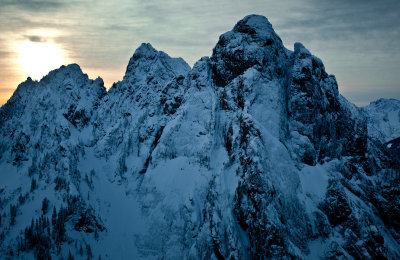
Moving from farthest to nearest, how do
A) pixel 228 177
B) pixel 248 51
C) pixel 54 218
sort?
pixel 248 51
pixel 54 218
pixel 228 177

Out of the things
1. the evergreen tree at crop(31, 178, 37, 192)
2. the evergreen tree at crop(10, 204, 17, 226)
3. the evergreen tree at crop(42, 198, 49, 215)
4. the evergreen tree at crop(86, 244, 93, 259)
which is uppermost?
the evergreen tree at crop(31, 178, 37, 192)

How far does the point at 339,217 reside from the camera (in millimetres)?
47219

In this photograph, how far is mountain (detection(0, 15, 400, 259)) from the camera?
153 ft

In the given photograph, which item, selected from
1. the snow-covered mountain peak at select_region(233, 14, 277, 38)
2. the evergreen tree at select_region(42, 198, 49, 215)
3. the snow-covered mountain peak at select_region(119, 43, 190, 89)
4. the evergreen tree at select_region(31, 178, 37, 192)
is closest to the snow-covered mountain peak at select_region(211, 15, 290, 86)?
the snow-covered mountain peak at select_region(233, 14, 277, 38)

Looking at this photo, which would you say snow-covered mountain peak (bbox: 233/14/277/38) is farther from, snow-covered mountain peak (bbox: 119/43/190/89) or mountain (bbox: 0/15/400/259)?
snow-covered mountain peak (bbox: 119/43/190/89)

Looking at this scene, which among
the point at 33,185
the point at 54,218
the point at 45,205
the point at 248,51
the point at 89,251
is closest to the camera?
the point at 89,251

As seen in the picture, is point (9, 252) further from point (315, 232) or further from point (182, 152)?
point (315, 232)

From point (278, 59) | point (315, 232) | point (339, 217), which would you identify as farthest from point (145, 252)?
point (278, 59)

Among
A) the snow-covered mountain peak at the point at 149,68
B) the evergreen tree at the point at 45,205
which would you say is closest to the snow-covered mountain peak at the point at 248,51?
the snow-covered mountain peak at the point at 149,68

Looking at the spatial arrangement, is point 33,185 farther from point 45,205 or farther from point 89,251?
point 89,251

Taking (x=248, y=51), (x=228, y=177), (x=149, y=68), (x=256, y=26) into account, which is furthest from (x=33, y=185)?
(x=256, y=26)

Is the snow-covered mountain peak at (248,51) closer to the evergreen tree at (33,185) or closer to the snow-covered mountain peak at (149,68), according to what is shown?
the snow-covered mountain peak at (149,68)

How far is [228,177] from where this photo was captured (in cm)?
5459

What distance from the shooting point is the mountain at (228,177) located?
46562 millimetres
